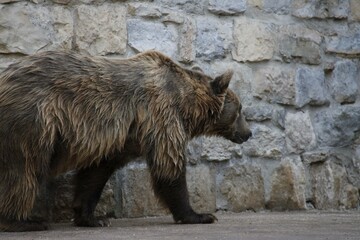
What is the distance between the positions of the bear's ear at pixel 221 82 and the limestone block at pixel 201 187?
3.01 feet

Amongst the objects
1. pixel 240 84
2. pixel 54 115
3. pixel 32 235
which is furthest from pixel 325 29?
pixel 32 235

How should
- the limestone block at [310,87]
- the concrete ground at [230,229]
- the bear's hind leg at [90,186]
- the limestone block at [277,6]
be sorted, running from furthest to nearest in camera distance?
1. the limestone block at [310,87]
2. the limestone block at [277,6]
3. the bear's hind leg at [90,186]
4. the concrete ground at [230,229]

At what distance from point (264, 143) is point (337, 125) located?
91 cm

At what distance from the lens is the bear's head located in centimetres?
741

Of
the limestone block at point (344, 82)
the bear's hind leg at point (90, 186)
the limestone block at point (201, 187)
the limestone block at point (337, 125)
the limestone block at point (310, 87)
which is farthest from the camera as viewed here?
the limestone block at point (344, 82)

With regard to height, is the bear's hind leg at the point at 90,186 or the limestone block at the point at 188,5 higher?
the limestone block at the point at 188,5

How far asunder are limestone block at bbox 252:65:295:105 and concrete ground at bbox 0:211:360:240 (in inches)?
46.7

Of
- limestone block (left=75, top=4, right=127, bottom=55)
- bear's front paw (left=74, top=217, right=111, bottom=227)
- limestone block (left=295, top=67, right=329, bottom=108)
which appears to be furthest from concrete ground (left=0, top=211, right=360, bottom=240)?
limestone block (left=75, top=4, right=127, bottom=55)

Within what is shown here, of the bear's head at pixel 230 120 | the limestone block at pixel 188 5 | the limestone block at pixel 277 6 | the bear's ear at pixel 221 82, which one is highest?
the limestone block at pixel 277 6

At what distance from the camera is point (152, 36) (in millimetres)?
7777

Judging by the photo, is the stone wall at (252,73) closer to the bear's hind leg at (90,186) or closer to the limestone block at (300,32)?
the limestone block at (300,32)

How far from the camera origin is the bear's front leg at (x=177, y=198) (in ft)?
23.1

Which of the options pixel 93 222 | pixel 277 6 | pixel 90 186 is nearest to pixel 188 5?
pixel 277 6

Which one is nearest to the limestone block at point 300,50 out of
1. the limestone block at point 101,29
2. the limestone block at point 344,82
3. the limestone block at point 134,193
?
the limestone block at point 344,82
